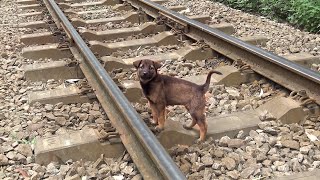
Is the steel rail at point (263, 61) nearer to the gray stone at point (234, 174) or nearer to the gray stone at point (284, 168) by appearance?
the gray stone at point (284, 168)

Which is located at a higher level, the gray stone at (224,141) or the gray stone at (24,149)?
the gray stone at (224,141)

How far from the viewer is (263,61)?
187 inches

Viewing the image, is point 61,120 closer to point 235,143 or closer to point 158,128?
point 158,128

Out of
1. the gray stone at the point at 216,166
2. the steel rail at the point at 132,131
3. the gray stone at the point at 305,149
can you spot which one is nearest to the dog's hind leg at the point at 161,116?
the steel rail at the point at 132,131

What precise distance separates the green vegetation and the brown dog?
393 centimetres

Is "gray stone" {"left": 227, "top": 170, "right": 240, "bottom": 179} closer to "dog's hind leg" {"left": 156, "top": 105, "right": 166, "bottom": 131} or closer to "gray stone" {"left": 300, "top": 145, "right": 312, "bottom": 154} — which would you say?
"gray stone" {"left": 300, "top": 145, "right": 312, "bottom": 154}

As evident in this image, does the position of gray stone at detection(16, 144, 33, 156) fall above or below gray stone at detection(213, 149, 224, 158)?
below

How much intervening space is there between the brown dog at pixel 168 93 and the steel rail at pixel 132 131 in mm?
189

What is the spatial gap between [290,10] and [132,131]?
5072 millimetres

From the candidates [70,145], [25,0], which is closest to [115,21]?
[25,0]

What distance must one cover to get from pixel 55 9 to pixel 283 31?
3.58 meters

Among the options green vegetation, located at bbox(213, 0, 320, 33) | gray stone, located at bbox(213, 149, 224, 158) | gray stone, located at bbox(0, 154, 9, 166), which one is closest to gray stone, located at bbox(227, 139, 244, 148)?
gray stone, located at bbox(213, 149, 224, 158)

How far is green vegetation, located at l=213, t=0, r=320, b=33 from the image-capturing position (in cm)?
697

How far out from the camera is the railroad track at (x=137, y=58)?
333 centimetres
